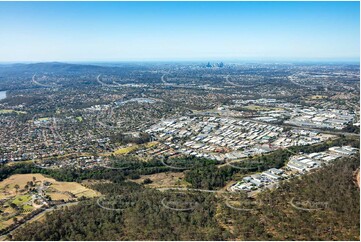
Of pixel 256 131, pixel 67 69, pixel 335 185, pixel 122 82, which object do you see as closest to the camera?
pixel 335 185

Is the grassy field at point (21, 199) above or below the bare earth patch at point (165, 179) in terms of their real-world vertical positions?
below

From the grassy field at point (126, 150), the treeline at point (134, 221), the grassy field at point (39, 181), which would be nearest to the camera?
the treeline at point (134, 221)

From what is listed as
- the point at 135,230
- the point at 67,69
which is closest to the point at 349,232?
the point at 135,230

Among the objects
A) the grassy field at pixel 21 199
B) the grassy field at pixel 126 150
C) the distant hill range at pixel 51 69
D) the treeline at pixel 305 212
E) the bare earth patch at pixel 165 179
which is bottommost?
the grassy field at pixel 21 199

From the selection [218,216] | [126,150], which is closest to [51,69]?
[126,150]

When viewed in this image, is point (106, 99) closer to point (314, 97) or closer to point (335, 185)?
point (314, 97)

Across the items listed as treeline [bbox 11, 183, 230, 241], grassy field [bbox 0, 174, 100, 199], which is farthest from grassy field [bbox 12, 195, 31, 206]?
treeline [bbox 11, 183, 230, 241]

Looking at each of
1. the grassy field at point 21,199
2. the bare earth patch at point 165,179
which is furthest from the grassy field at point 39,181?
the bare earth patch at point 165,179

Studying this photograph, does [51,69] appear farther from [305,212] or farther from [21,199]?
[305,212]

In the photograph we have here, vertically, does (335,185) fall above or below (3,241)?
above

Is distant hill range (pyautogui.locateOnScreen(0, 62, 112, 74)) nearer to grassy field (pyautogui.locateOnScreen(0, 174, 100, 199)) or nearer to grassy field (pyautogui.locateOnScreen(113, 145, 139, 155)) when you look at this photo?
grassy field (pyautogui.locateOnScreen(113, 145, 139, 155))

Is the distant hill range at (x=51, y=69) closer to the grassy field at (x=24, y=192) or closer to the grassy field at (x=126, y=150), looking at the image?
→ the grassy field at (x=126, y=150)
